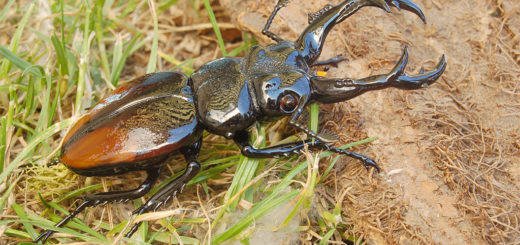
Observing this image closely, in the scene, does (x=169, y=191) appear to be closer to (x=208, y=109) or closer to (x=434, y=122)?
(x=208, y=109)

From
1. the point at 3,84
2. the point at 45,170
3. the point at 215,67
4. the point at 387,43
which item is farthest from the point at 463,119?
the point at 3,84

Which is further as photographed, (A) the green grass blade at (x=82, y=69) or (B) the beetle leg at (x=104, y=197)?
(A) the green grass blade at (x=82, y=69)

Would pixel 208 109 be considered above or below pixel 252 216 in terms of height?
above

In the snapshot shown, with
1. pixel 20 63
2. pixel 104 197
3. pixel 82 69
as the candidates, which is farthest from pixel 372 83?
pixel 20 63

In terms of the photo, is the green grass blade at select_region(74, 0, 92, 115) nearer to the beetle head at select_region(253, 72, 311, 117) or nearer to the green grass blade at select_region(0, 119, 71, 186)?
the green grass blade at select_region(0, 119, 71, 186)

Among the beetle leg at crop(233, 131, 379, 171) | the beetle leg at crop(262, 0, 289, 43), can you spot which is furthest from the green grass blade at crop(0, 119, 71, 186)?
the beetle leg at crop(262, 0, 289, 43)

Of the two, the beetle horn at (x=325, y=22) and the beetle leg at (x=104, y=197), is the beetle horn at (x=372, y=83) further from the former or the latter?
the beetle leg at (x=104, y=197)

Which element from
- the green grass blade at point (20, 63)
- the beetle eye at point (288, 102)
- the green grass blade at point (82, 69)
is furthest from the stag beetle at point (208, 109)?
the green grass blade at point (20, 63)

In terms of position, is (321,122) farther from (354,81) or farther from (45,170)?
(45,170)
